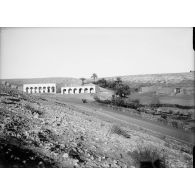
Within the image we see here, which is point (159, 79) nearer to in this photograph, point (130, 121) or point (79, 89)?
point (130, 121)

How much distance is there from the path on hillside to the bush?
82cm

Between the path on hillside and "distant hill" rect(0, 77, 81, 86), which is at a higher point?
"distant hill" rect(0, 77, 81, 86)

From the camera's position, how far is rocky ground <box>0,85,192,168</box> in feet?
20.7

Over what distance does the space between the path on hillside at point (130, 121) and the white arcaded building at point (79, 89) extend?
0.25 m

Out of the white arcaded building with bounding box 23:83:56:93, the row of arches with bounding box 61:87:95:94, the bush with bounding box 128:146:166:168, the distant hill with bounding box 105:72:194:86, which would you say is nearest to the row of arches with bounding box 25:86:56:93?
the white arcaded building with bounding box 23:83:56:93

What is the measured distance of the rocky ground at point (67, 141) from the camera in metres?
6.32

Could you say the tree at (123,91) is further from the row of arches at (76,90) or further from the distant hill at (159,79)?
the row of arches at (76,90)

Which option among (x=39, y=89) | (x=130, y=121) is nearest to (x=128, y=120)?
(x=130, y=121)

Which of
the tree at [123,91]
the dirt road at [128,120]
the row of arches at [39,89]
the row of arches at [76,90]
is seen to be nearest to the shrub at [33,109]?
the row of arches at [39,89]

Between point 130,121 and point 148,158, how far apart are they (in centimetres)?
154

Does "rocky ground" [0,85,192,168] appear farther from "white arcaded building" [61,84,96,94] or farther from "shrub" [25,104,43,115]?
"white arcaded building" [61,84,96,94]

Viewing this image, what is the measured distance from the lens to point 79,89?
323 inches
